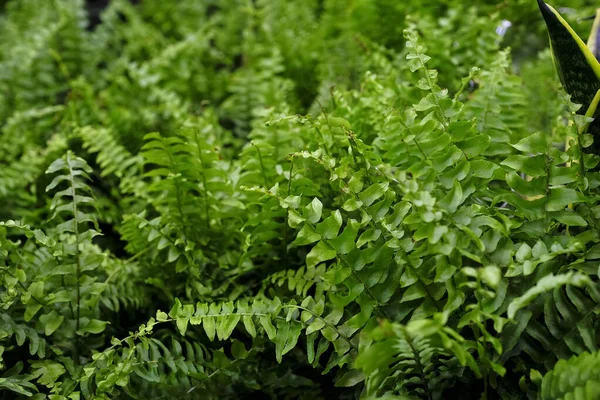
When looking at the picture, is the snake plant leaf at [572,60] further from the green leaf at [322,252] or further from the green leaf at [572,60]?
the green leaf at [322,252]

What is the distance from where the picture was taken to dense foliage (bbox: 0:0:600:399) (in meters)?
0.96

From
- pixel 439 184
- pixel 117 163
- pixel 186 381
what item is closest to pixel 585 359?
pixel 439 184

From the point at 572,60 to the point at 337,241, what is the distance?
60 cm

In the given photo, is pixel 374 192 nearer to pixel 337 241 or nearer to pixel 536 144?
pixel 337 241

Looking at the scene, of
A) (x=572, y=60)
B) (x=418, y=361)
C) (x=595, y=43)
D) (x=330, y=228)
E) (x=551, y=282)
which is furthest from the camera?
(x=595, y=43)

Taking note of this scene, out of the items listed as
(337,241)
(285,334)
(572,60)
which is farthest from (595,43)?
(285,334)

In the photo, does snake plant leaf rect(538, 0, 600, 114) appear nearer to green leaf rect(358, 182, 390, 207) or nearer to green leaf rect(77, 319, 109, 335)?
green leaf rect(358, 182, 390, 207)

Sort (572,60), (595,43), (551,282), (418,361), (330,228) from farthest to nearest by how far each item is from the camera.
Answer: (595,43) < (572,60) < (330,228) < (418,361) < (551,282)

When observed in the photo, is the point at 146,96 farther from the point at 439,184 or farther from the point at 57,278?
the point at 439,184

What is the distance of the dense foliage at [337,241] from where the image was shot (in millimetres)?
963

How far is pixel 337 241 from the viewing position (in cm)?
105

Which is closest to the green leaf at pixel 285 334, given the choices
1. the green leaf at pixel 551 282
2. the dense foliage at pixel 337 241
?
the dense foliage at pixel 337 241

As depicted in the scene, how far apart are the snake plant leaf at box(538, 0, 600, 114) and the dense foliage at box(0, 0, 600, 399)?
39 mm

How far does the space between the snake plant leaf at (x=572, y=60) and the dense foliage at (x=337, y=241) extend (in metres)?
0.04
